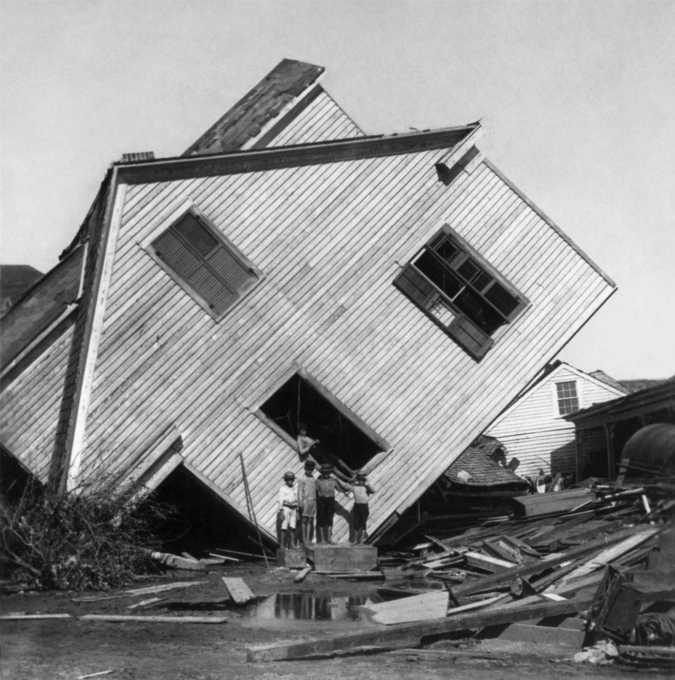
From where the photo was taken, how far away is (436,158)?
2002 centimetres

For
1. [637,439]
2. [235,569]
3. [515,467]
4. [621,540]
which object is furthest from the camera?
[515,467]

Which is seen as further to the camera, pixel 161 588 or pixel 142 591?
pixel 161 588

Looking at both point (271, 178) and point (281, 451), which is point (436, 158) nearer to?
point (271, 178)

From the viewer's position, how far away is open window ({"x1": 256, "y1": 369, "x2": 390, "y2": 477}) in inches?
717

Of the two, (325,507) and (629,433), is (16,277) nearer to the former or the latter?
(325,507)

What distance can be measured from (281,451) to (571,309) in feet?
25.1

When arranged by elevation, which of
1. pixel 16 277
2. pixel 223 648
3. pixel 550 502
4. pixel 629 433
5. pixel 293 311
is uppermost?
pixel 16 277

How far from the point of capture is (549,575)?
44.1 ft

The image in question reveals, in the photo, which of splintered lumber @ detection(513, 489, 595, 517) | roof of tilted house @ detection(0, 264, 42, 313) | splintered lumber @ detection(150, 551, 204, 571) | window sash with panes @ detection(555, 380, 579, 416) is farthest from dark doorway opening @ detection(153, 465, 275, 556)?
window sash with panes @ detection(555, 380, 579, 416)

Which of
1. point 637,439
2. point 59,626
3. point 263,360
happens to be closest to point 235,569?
point 263,360

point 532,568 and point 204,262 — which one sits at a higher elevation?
point 204,262

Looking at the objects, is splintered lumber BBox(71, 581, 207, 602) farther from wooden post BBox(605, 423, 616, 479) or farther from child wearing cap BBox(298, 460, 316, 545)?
wooden post BBox(605, 423, 616, 479)

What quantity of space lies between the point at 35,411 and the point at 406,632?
9.87 m

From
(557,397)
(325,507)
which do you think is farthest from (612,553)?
(557,397)
